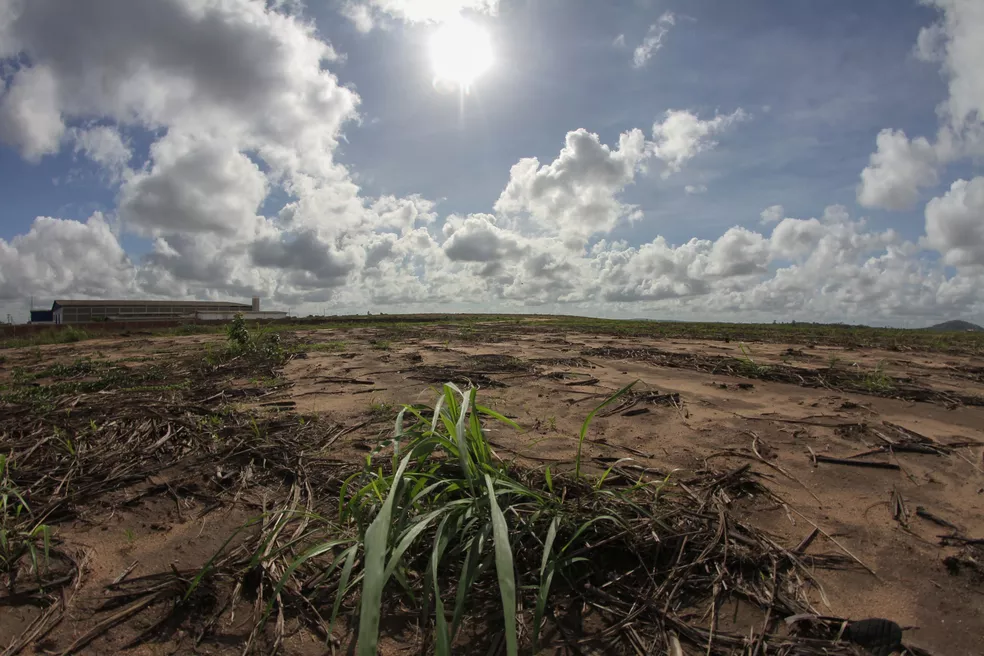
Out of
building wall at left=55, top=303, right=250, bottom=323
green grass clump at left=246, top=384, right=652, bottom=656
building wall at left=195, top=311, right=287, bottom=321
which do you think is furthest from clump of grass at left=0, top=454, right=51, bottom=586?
building wall at left=55, top=303, right=250, bottom=323

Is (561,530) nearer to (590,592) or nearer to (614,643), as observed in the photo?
(590,592)

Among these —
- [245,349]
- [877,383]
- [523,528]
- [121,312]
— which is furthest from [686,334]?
[121,312]

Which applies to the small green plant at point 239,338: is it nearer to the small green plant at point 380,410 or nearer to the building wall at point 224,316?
the small green plant at point 380,410

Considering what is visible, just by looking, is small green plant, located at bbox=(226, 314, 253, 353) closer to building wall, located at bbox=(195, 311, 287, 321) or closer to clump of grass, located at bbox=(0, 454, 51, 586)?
clump of grass, located at bbox=(0, 454, 51, 586)

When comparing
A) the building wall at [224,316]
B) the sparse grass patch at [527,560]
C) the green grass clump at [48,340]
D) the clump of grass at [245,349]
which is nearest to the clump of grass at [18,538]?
the sparse grass patch at [527,560]

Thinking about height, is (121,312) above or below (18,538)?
above

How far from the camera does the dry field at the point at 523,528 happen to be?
1.76 metres

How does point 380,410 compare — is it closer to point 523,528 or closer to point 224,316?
point 523,528

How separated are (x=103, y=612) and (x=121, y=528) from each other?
0.88 m

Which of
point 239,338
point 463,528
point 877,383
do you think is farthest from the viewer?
point 239,338

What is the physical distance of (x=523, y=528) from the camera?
2096 mm

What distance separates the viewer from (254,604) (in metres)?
1.94

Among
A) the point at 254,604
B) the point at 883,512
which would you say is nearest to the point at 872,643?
the point at 883,512

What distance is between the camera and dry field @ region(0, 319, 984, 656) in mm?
1756
